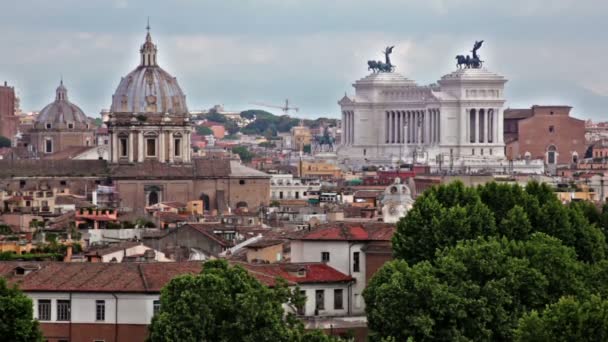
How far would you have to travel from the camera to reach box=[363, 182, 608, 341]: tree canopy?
2156 inches

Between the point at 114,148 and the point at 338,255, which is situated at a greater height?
the point at 114,148

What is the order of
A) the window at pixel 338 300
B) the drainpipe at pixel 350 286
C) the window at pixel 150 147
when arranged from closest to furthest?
the window at pixel 338 300, the drainpipe at pixel 350 286, the window at pixel 150 147

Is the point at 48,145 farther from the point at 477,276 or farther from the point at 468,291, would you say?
the point at 468,291

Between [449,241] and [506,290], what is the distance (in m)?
9.34

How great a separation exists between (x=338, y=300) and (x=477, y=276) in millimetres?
4369

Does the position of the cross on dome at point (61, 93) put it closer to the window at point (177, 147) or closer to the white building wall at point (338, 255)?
the window at point (177, 147)

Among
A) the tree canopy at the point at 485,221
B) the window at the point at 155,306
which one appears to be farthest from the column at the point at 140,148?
the window at the point at 155,306

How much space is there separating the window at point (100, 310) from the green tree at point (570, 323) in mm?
9515

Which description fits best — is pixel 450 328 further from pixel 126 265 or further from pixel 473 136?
pixel 473 136

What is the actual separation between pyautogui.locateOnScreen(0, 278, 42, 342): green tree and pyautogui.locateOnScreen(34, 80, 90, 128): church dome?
438 feet

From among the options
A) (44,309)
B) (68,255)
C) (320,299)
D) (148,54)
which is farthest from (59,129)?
(44,309)

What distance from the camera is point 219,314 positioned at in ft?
170

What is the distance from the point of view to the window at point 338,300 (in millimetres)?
60500

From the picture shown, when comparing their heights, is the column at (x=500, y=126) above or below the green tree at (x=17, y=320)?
above
